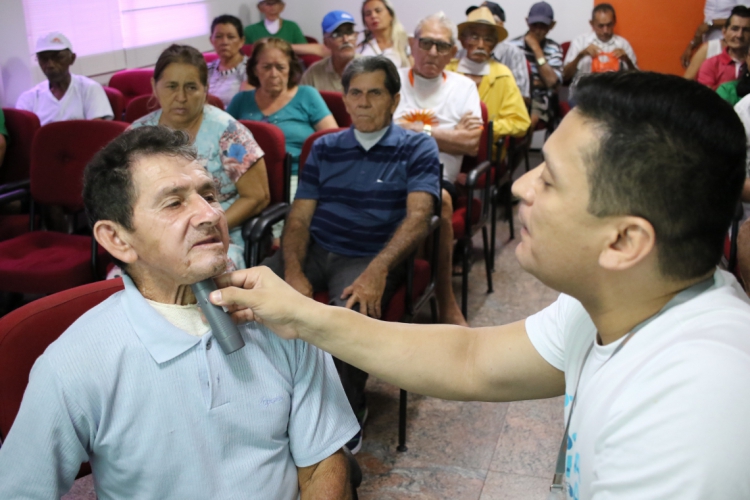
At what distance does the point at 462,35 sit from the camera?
14.8 feet

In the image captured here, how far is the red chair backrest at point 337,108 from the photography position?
12.6 ft

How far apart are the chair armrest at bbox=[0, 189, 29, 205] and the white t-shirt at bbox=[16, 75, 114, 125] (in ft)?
4.99

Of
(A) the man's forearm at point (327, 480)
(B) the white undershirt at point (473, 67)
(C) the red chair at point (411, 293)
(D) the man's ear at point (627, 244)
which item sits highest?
(D) the man's ear at point (627, 244)

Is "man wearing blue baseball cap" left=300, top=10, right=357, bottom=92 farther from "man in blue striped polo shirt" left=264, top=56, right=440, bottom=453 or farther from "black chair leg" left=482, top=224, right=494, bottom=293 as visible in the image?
"man in blue striped polo shirt" left=264, top=56, right=440, bottom=453

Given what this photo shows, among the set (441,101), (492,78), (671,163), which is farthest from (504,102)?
(671,163)

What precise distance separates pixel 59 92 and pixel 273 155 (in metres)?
2.36

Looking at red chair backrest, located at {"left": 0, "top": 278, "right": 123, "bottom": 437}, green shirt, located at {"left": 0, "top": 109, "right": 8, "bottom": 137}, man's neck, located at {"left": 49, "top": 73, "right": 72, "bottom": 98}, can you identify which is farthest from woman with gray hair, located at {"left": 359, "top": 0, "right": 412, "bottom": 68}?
red chair backrest, located at {"left": 0, "top": 278, "right": 123, "bottom": 437}

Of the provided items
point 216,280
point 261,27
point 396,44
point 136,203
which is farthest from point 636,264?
point 261,27

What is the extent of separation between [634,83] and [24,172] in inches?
131

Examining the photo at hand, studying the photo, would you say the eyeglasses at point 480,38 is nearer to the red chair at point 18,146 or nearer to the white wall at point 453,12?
the red chair at point 18,146

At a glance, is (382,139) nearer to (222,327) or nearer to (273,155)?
(273,155)

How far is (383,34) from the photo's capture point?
491 centimetres

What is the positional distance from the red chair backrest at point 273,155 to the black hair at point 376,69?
359 millimetres

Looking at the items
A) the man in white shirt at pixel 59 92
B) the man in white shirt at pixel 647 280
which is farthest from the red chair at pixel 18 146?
the man in white shirt at pixel 647 280
